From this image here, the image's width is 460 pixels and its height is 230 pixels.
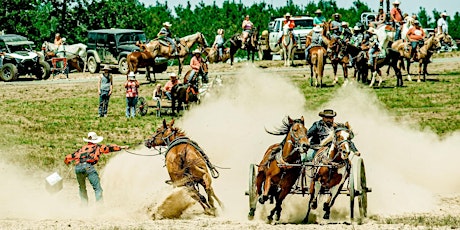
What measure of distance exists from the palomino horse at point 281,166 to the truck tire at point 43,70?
2830 cm

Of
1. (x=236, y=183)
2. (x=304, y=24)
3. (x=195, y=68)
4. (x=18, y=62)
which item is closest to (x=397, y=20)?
(x=304, y=24)

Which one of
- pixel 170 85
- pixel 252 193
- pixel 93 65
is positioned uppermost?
pixel 170 85

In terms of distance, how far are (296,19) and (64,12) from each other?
1614cm

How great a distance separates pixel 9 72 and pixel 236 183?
80.8 ft

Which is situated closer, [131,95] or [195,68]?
[131,95]

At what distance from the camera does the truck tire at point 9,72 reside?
42.5 m

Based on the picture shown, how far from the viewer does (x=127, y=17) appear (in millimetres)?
57375

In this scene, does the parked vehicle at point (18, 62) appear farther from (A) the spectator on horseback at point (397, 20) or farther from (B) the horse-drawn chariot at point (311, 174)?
(B) the horse-drawn chariot at point (311, 174)

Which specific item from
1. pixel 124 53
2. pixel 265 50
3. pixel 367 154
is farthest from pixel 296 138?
pixel 265 50

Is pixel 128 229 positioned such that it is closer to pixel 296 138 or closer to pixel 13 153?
pixel 296 138

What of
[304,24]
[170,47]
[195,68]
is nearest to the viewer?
[195,68]

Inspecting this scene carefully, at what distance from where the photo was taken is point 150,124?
28672mm

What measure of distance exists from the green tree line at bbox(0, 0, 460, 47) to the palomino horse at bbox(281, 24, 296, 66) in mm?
16331

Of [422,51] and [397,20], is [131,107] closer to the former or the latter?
[422,51]
